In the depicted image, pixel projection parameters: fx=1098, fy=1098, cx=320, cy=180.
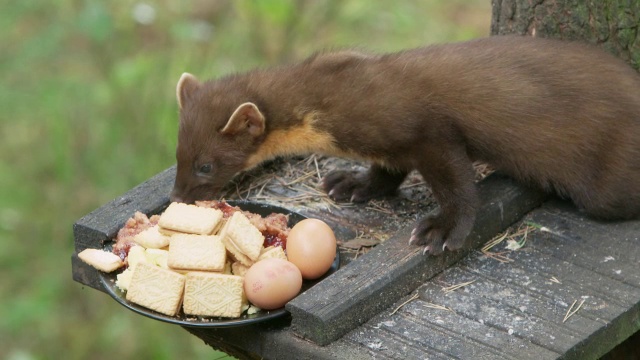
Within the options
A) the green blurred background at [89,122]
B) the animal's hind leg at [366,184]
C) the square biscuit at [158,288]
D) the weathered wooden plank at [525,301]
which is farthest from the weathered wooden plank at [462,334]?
the green blurred background at [89,122]

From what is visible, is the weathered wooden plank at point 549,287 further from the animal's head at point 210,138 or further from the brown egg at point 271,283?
the animal's head at point 210,138

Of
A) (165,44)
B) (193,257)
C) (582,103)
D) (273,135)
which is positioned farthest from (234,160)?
(165,44)

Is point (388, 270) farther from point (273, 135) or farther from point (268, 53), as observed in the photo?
point (268, 53)

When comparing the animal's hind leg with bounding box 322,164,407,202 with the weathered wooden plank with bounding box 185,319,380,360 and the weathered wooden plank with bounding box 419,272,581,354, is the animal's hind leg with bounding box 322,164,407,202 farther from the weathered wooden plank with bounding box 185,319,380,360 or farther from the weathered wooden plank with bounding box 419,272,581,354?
the weathered wooden plank with bounding box 185,319,380,360

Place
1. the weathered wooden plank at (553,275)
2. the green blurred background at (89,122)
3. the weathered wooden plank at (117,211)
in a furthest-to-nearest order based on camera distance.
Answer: the green blurred background at (89,122) < the weathered wooden plank at (117,211) < the weathered wooden plank at (553,275)

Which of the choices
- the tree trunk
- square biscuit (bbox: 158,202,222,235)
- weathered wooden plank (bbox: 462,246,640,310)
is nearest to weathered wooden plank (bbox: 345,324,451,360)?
weathered wooden plank (bbox: 462,246,640,310)

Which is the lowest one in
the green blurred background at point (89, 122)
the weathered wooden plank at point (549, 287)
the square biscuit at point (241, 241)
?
the green blurred background at point (89, 122)
